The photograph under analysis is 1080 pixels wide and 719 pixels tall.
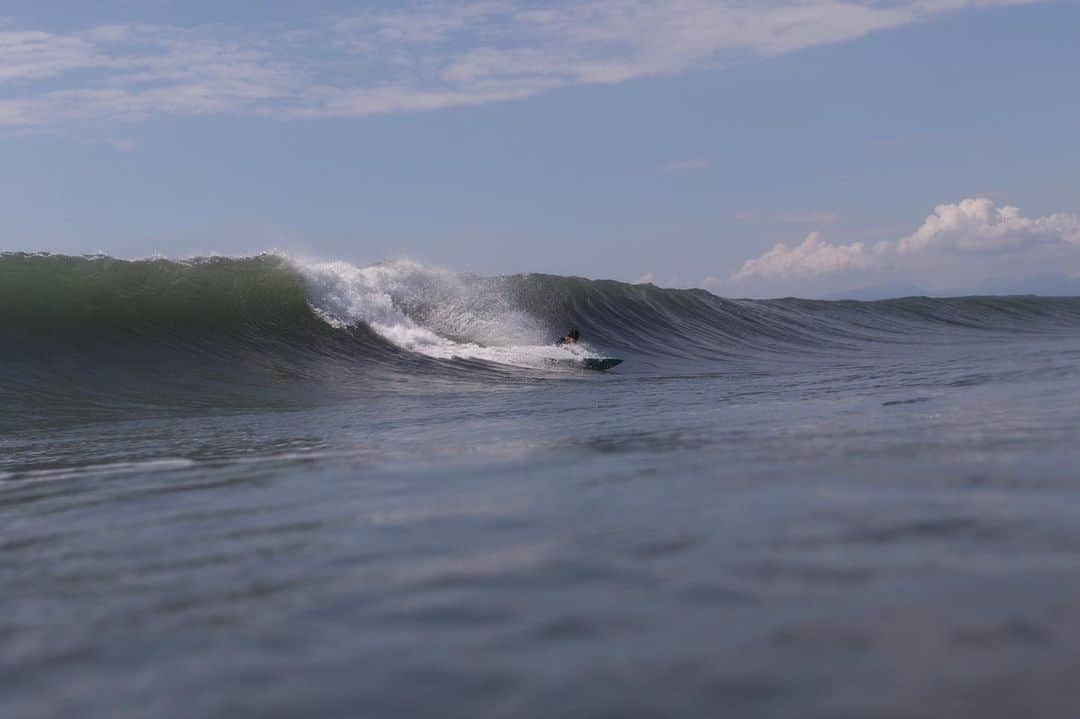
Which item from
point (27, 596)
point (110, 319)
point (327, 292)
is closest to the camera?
point (27, 596)

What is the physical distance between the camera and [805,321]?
103ft

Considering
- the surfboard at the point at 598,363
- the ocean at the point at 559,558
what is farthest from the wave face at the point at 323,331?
the ocean at the point at 559,558

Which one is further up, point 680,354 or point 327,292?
point 327,292

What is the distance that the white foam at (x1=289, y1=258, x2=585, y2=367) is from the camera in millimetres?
19656

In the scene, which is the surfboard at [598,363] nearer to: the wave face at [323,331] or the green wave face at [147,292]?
the wave face at [323,331]

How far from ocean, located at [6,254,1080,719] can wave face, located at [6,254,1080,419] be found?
3.87 meters

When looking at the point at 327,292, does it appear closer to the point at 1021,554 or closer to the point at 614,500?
the point at 614,500

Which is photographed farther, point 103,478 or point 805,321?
point 805,321

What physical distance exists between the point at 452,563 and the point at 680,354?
19666mm

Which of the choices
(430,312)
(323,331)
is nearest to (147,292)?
(323,331)

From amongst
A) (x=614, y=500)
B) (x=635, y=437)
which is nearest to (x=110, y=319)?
(x=635, y=437)

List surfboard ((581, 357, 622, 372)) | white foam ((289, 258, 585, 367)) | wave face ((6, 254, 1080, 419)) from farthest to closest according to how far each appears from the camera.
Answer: white foam ((289, 258, 585, 367)) → surfboard ((581, 357, 622, 372)) → wave face ((6, 254, 1080, 419))

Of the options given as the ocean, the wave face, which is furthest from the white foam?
the ocean

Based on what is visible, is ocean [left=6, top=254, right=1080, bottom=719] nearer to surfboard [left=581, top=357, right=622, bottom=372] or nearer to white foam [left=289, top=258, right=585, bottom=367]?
surfboard [left=581, top=357, right=622, bottom=372]
